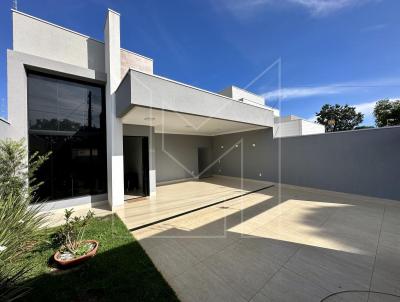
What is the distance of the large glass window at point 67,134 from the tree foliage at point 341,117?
32.9 metres

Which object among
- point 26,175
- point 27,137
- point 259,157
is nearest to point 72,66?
point 27,137

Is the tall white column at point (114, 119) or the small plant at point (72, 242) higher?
the tall white column at point (114, 119)

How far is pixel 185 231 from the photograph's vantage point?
13.6 ft

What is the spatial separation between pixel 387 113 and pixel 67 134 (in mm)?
28862

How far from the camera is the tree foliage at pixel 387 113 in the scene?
17781 mm

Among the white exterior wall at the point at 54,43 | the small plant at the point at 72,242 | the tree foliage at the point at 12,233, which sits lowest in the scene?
the small plant at the point at 72,242

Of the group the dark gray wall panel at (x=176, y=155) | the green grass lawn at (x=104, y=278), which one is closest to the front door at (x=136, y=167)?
the dark gray wall panel at (x=176, y=155)

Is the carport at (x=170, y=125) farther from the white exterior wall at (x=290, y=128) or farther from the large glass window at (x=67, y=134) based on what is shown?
the white exterior wall at (x=290, y=128)

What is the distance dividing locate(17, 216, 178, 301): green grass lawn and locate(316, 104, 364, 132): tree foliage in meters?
33.5

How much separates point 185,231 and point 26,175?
4.34 meters

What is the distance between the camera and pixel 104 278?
2.55 m

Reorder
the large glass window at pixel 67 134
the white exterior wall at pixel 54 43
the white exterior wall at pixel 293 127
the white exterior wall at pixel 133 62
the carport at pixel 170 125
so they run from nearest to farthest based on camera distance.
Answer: the carport at pixel 170 125 < the white exterior wall at pixel 54 43 < the large glass window at pixel 67 134 < the white exterior wall at pixel 133 62 < the white exterior wall at pixel 293 127

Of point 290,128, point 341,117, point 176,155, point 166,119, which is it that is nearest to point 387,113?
point 341,117

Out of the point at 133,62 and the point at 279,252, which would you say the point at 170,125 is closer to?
the point at 133,62
